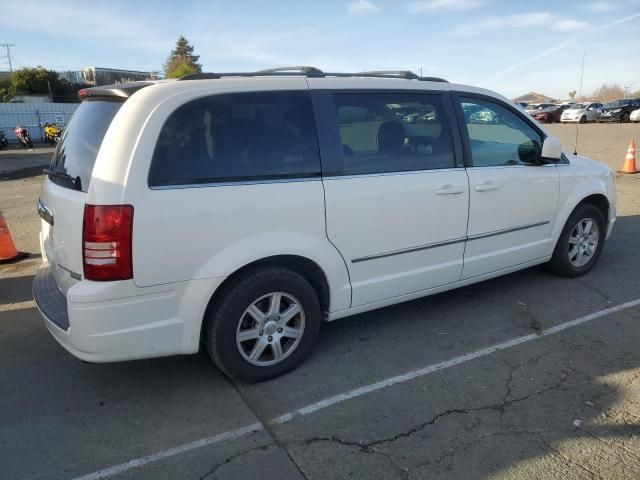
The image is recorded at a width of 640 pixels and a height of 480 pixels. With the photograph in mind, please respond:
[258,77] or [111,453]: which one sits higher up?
[258,77]

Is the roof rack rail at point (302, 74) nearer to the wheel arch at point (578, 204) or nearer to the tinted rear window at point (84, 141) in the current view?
the tinted rear window at point (84, 141)

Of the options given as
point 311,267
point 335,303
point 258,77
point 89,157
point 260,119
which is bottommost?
point 335,303

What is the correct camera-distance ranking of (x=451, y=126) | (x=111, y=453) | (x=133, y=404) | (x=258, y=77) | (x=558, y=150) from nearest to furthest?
(x=111, y=453) → (x=133, y=404) → (x=258, y=77) → (x=451, y=126) → (x=558, y=150)

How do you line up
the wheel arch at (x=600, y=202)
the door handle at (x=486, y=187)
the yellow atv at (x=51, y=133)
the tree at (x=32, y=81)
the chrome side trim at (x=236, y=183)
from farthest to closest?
the tree at (x=32, y=81), the yellow atv at (x=51, y=133), the wheel arch at (x=600, y=202), the door handle at (x=486, y=187), the chrome side trim at (x=236, y=183)

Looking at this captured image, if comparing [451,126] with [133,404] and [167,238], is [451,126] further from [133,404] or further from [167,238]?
[133,404]

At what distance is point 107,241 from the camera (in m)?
2.68

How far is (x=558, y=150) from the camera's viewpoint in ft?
14.4

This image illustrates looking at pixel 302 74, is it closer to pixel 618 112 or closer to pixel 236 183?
pixel 236 183

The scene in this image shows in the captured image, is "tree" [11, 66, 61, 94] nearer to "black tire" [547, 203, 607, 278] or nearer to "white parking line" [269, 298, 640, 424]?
"black tire" [547, 203, 607, 278]

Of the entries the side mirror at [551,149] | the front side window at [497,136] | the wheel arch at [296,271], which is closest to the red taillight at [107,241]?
the wheel arch at [296,271]

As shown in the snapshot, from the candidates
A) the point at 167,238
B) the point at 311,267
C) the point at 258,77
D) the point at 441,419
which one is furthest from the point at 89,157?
the point at 441,419

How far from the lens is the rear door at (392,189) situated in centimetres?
338

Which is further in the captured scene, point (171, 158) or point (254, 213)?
point (254, 213)

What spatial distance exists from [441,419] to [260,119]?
207 centimetres
